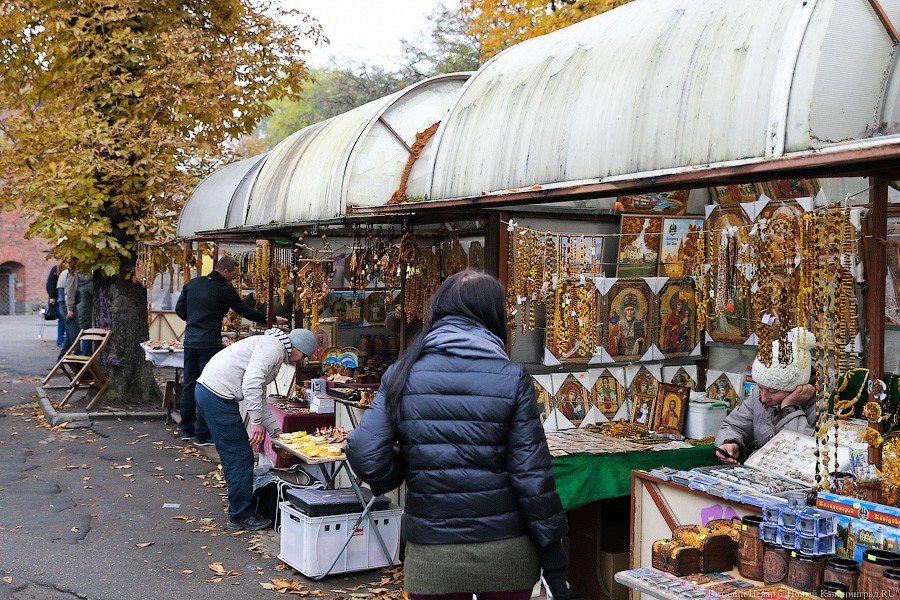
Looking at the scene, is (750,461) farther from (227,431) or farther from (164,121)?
(164,121)

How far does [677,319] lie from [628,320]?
0.51 meters

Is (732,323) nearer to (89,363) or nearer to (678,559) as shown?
(678,559)

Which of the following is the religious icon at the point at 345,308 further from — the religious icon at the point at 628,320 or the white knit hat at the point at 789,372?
the white knit hat at the point at 789,372

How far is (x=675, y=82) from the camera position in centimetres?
455

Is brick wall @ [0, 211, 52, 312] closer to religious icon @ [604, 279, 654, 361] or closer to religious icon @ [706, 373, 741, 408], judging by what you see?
religious icon @ [604, 279, 654, 361]

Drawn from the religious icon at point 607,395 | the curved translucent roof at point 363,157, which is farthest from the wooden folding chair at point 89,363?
the religious icon at point 607,395

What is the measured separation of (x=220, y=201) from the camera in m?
11.2

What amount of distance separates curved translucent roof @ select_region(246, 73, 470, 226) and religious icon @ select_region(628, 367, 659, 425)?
7.75 ft

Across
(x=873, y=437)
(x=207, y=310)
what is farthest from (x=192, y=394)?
(x=873, y=437)

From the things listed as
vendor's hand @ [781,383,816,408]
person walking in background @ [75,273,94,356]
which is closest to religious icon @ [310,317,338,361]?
vendor's hand @ [781,383,816,408]

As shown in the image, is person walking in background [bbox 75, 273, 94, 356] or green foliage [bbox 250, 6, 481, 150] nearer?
person walking in background [bbox 75, 273, 94, 356]

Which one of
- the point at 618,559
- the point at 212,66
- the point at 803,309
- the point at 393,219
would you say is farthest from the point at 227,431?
the point at 212,66

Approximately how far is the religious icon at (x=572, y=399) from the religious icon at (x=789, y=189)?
208cm

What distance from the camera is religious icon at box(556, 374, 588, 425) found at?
6633mm
